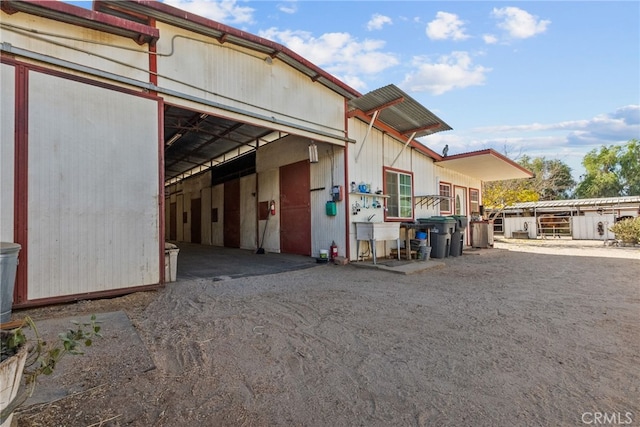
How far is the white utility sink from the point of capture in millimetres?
7361

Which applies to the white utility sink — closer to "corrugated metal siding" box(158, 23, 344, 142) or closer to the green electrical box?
the green electrical box

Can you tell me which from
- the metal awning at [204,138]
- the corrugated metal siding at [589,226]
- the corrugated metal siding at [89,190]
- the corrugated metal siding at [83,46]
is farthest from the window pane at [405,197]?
the corrugated metal siding at [589,226]

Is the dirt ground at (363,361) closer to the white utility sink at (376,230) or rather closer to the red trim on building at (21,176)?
the red trim on building at (21,176)

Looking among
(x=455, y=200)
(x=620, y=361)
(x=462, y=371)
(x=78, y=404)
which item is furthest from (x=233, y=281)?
(x=455, y=200)

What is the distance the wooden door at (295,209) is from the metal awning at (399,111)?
242cm

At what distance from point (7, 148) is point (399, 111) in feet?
24.7

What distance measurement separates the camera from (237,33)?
544 centimetres

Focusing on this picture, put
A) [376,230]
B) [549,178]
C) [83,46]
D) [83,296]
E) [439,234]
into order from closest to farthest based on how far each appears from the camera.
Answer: [83,296] → [83,46] → [376,230] → [439,234] → [549,178]

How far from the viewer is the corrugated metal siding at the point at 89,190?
12.1 ft

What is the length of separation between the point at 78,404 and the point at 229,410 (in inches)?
36.4

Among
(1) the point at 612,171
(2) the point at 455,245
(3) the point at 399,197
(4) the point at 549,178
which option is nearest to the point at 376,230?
(3) the point at 399,197

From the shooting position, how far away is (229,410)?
1.83 metres

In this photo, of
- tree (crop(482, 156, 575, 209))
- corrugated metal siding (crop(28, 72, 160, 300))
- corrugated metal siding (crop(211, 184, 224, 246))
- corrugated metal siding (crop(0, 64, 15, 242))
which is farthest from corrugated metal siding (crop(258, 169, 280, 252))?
tree (crop(482, 156, 575, 209))

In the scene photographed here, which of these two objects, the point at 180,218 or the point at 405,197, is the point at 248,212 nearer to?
the point at 405,197
